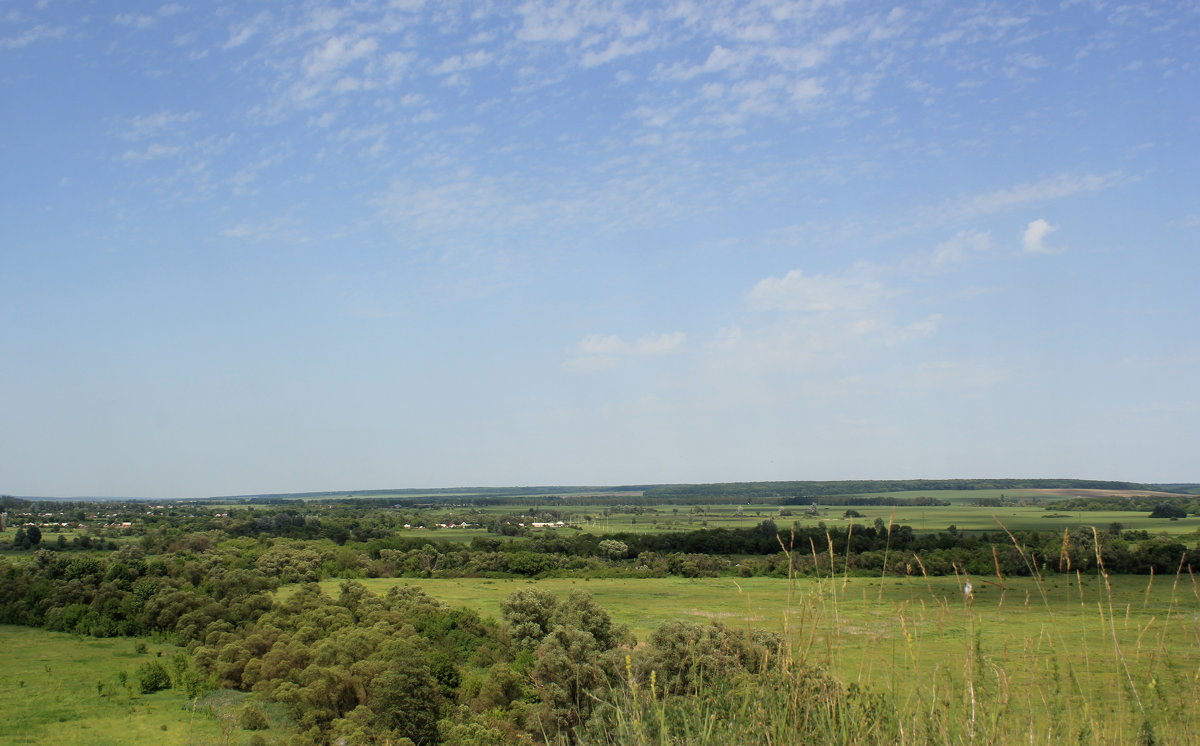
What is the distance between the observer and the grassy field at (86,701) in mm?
35844

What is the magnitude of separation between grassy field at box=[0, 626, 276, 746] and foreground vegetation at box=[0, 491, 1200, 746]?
0.78 feet

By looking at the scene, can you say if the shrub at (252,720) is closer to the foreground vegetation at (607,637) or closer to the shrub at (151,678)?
the foreground vegetation at (607,637)

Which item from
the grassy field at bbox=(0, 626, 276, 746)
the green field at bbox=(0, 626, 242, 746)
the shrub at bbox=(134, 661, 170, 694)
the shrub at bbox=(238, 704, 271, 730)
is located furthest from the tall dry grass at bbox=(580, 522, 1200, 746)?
the shrub at bbox=(134, 661, 170, 694)

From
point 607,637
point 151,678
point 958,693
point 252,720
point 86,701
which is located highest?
point 958,693

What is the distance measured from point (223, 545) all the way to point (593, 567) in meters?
40.8

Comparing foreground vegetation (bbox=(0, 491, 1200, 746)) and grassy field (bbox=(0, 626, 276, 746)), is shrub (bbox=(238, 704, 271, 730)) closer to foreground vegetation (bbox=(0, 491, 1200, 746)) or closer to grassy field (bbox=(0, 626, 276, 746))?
foreground vegetation (bbox=(0, 491, 1200, 746))

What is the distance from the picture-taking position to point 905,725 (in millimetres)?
4484

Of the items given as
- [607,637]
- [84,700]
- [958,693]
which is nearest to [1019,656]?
[958,693]

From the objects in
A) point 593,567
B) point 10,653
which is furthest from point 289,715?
point 593,567

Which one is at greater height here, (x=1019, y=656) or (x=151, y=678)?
(x=1019, y=656)

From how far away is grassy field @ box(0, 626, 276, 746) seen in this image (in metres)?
35.8

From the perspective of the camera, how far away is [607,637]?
37.3 meters

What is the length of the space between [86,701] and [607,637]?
94.8ft

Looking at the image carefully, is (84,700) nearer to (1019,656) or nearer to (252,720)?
(252,720)
